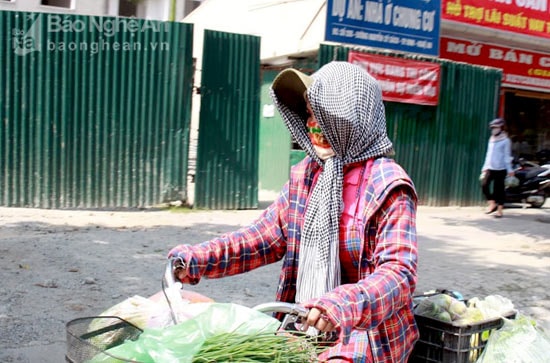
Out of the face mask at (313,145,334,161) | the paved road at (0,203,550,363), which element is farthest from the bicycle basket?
the paved road at (0,203,550,363)

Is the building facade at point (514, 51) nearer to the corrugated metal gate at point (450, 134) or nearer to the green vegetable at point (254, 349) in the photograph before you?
the corrugated metal gate at point (450, 134)

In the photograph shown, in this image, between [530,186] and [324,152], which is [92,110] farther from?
[530,186]

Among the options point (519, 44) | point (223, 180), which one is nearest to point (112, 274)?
point (223, 180)

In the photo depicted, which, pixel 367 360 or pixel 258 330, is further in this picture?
pixel 367 360

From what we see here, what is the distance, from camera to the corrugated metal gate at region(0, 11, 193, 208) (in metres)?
8.86

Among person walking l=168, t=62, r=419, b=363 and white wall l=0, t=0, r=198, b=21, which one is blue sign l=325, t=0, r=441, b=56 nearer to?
white wall l=0, t=0, r=198, b=21

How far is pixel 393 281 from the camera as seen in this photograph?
6.86 ft

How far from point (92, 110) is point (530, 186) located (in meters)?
8.55

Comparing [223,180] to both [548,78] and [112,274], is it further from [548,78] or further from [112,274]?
[548,78]

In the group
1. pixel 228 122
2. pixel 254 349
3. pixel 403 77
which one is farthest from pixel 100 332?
pixel 403 77

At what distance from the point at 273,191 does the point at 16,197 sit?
4.97 m

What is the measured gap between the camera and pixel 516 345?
2.38 m

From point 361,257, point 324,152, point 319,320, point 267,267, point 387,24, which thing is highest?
point 387,24

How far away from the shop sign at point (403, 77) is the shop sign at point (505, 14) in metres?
1.86
